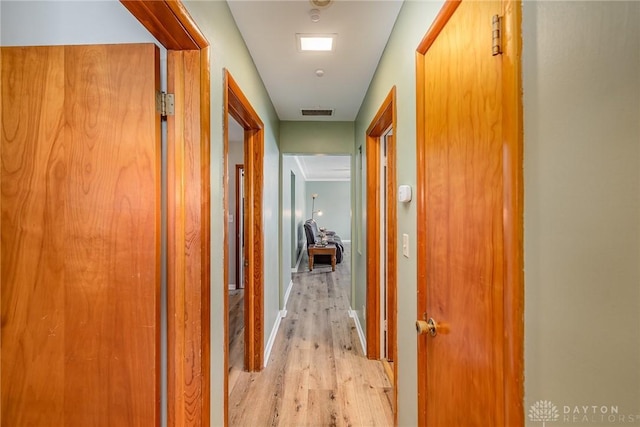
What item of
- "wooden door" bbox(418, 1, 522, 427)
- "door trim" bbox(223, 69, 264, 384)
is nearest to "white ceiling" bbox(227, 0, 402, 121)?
"door trim" bbox(223, 69, 264, 384)

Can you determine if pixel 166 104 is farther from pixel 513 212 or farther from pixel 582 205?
pixel 582 205

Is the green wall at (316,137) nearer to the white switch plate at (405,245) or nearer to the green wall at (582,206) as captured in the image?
the white switch plate at (405,245)

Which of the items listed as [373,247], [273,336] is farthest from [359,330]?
[373,247]

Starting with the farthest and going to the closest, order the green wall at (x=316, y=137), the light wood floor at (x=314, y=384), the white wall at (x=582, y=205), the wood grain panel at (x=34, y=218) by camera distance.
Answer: the green wall at (x=316, y=137)
the light wood floor at (x=314, y=384)
the wood grain panel at (x=34, y=218)
the white wall at (x=582, y=205)

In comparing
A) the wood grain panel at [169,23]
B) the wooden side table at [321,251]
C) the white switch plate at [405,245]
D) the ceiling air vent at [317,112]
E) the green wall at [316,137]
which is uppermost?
the ceiling air vent at [317,112]

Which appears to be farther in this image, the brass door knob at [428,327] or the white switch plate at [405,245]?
the white switch plate at [405,245]

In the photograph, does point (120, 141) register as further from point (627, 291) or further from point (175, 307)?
point (627, 291)

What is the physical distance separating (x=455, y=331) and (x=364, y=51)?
1.75m

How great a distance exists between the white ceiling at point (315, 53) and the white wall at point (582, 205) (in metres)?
1.11

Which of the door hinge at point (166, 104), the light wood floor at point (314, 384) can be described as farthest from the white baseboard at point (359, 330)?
the door hinge at point (166, 104)

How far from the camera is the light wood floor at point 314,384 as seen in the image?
71.9 inches

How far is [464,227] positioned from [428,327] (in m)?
0.47

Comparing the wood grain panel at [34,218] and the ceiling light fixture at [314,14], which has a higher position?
the ceiling light fixture at [314,14]

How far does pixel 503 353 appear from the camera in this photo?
27.0 inches
